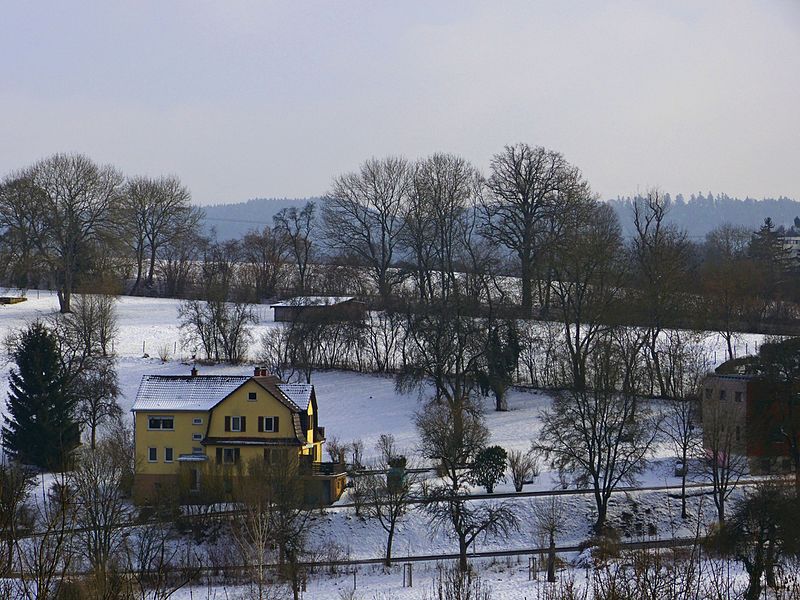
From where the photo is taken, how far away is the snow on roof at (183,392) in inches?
1657

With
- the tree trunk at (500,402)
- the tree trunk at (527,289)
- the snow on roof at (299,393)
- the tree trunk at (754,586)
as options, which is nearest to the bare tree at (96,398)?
the snow on roof at (299,393)

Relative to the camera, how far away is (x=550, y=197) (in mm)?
62188

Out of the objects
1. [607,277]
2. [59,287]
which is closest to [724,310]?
[607,277]

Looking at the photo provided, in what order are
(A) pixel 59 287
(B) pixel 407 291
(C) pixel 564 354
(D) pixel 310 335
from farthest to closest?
(A) pixel 59 287 < (B) pixel 407 291 < (D) pixel 310 335 < (C) pixel 564 354

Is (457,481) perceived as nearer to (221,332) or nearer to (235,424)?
(235,424)

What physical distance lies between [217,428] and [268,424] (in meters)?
2.12

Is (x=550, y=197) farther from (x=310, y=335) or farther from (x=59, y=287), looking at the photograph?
(x=59, y=287)

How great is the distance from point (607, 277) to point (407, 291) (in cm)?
1290

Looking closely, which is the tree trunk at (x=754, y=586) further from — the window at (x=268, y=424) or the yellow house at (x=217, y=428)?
the window at (x=268, y=424)

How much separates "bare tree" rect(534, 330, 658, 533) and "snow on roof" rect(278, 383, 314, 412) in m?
9.57

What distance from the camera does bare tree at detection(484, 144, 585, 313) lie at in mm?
61094

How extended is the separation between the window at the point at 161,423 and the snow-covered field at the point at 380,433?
742 centimetres

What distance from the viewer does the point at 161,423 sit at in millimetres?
42188

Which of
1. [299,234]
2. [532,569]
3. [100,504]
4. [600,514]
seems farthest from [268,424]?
[299,234]
